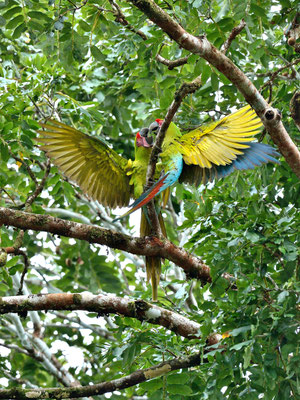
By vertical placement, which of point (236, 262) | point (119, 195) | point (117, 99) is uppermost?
point (117, 99)

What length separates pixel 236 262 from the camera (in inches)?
107

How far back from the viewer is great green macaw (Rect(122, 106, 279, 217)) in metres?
3.18

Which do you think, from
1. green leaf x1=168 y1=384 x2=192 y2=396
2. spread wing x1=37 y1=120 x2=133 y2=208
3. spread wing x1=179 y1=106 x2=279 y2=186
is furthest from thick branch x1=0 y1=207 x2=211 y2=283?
green leaf x1=168 y1=384 x2=192 y2=396

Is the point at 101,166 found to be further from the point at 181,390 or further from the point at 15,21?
the point at 181,390

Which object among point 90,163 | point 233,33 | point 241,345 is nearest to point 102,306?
point 241,345

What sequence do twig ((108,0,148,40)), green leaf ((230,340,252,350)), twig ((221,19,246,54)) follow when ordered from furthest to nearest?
twig ((108,0,148,40)), twig ((221,19,246,54)), green leaf ((230,340,252,350))

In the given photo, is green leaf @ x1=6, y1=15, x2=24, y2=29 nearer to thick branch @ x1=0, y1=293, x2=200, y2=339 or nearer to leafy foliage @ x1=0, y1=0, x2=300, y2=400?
leafy foliage @ x1=0, y1=0, x2=300, y2=400

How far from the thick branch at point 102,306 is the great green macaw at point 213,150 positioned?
1.74 feet

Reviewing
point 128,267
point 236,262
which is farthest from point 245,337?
point 128,267

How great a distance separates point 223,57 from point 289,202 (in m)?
0.88

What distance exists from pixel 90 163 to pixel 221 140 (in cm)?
83

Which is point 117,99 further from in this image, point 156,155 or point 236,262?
point 236,262

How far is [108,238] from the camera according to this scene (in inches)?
117

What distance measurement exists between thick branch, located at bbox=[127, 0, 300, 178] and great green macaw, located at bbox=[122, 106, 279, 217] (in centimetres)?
33
